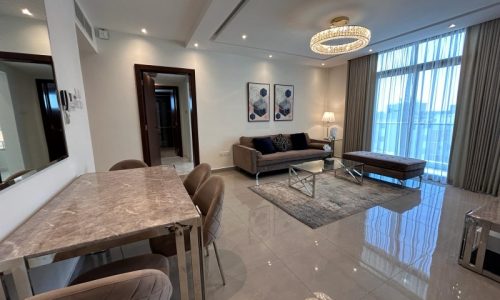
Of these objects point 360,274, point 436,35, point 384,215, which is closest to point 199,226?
point 360,274

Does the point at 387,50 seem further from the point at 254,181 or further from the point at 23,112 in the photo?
the point at 23,112

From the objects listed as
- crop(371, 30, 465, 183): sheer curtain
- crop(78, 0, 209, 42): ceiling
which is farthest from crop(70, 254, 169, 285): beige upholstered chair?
crop(371, 30, 465, 183): sheer curtain

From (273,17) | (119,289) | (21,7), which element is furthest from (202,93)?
(119,289)

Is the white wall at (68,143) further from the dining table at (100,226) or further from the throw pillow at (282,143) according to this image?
the throw pillow at (282,143)

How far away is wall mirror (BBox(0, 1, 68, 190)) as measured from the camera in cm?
101

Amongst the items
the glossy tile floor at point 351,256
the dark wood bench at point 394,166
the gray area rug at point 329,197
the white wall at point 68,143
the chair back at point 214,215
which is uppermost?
the white wall at point 68,143

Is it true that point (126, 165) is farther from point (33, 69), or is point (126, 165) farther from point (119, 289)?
point (119, 289)

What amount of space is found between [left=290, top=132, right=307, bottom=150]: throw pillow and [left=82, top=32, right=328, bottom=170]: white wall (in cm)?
44

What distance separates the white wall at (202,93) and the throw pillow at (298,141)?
1.43ft

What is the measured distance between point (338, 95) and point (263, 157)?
3051 millimetres

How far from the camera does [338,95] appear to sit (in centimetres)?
559

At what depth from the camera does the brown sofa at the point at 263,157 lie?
4.03m

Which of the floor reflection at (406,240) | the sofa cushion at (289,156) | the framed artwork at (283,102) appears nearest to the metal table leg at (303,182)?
the sofa cushion at (289,156)

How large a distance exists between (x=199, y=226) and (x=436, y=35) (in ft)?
15.9
